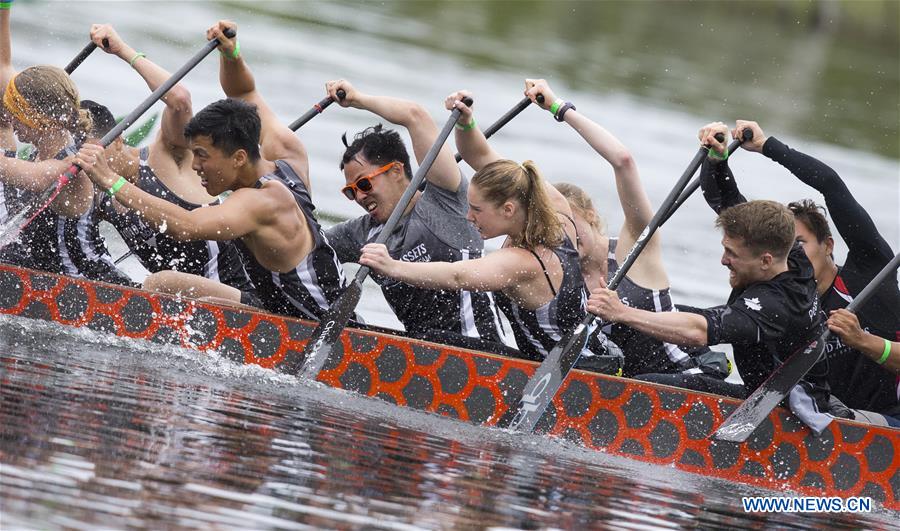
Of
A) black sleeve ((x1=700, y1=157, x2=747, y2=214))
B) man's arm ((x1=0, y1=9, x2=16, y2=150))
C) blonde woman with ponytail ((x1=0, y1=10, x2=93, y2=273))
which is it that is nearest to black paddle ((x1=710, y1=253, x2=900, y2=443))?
black sleeve ((x1=700, y1=157, x2=747, y2=214))

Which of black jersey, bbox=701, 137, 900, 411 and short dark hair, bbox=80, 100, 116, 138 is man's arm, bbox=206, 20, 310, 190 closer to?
short dark hair, bbox=80, 100, 116, 138

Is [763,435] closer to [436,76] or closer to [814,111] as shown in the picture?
[436,76]

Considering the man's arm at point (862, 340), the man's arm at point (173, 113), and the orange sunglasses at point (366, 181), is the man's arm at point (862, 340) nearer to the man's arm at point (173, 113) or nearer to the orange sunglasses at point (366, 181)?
the orange sunglasses at point (366, 181)

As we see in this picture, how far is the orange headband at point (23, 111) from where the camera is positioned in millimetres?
7445

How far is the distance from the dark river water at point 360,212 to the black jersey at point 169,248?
2.85 feet

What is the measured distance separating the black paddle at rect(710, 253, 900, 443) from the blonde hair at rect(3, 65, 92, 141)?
3686 mm

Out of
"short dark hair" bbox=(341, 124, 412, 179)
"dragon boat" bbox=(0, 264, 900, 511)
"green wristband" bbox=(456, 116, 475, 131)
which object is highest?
"green wristband" bbox=(456, 116, 475, 131)

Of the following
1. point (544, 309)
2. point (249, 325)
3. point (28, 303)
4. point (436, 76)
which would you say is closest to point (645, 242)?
point (544, 309)

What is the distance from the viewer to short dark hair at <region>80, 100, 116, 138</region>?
799cm

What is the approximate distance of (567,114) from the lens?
767 centimetres

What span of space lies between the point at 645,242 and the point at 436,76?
16571mm

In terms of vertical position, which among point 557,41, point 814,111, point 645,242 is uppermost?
point 557,41

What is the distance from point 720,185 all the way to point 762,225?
878mm

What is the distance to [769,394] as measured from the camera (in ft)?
22.4
